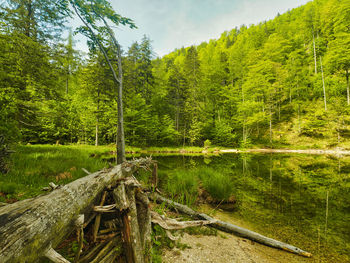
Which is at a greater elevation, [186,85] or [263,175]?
[186,85]

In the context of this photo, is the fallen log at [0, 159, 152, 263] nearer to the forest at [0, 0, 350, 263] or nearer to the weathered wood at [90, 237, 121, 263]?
the forest at [0, 0, 350, 263]

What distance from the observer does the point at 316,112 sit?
23703 millimetres

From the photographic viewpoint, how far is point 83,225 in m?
1.99

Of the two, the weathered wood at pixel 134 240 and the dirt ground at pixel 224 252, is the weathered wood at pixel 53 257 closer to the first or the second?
the weathered wood at pixel 134 240

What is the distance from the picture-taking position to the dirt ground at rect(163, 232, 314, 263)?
283 centimetres

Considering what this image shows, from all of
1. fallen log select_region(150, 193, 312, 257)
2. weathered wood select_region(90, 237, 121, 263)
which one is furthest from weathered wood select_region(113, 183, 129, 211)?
fallen log select_region(150, 193, 312, 257)

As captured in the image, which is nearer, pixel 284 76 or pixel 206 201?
pixel 206 201

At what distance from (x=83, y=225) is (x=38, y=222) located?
0.77m

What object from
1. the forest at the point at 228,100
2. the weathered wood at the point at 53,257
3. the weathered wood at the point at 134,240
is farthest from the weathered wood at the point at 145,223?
the forest at the point at 228,100

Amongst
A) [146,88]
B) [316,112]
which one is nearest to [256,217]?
[146,88]

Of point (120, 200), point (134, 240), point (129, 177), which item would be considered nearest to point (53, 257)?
point (120, 200)

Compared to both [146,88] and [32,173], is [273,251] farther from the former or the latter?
[146,88]

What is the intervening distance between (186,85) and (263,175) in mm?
21954

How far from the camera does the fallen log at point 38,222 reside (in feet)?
3.70
